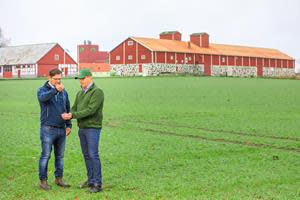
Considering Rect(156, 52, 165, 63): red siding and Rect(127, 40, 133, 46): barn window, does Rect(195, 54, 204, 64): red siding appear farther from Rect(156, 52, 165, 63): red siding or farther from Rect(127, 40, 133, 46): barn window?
Rect(127, 40, 133, 46): barn window

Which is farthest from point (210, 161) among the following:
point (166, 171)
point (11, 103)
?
point (11, 103)

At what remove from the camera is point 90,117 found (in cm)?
1124

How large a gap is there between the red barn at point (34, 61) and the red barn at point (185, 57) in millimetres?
13366

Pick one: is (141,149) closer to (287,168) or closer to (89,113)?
(287,168)

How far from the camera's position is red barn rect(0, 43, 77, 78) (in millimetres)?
109688

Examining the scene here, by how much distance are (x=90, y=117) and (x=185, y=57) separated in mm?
91682

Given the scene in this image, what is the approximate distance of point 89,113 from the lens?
11078 mm

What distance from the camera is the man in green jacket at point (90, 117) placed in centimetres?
1112

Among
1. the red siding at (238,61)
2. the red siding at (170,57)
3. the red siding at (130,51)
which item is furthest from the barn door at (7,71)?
the red siding at (238,61)

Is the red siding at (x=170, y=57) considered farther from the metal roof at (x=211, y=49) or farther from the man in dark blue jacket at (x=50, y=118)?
the man in dark blue jacket at (x=50, y=118)

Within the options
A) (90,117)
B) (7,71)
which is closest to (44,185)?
(90,117)

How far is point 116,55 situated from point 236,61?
25.6 metres

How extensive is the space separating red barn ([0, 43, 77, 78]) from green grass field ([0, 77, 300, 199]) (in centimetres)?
8149

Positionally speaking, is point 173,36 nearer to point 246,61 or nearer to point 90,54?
point 246,61
